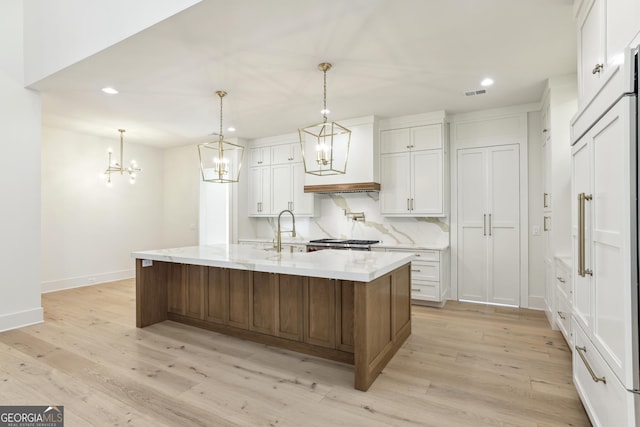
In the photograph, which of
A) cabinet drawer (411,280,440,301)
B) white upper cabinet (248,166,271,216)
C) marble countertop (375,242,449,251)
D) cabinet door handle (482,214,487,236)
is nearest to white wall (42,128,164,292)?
white upper cabinet (248,166,271,216)

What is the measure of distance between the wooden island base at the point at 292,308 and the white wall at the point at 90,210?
304 centimetres

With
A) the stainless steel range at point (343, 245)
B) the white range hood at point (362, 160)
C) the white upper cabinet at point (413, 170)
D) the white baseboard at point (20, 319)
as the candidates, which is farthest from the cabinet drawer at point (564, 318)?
the white baseboard at point (20, 319)

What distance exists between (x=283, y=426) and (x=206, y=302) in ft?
6.41

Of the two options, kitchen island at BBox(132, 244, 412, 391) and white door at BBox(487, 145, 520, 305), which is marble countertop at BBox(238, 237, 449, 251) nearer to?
white door at BBox(487, 145, 520, 305)

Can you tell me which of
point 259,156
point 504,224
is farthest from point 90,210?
point 504,224

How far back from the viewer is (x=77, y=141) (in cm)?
577

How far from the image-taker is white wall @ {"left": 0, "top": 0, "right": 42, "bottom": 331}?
3.60 meters

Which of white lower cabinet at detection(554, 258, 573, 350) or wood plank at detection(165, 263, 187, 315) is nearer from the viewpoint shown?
white lower cabinet at detection(554, 258, 573, 350)

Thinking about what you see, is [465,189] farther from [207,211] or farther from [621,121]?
[207,211]

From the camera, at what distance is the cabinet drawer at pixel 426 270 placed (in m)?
4.34

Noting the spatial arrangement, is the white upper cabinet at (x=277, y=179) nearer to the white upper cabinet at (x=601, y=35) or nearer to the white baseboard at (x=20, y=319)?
the white baseboard at (x=20, y=319)

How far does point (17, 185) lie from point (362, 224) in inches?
177

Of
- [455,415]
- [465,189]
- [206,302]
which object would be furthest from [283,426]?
[465,189]

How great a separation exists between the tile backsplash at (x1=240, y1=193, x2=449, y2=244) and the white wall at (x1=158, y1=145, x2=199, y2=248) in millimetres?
1441
